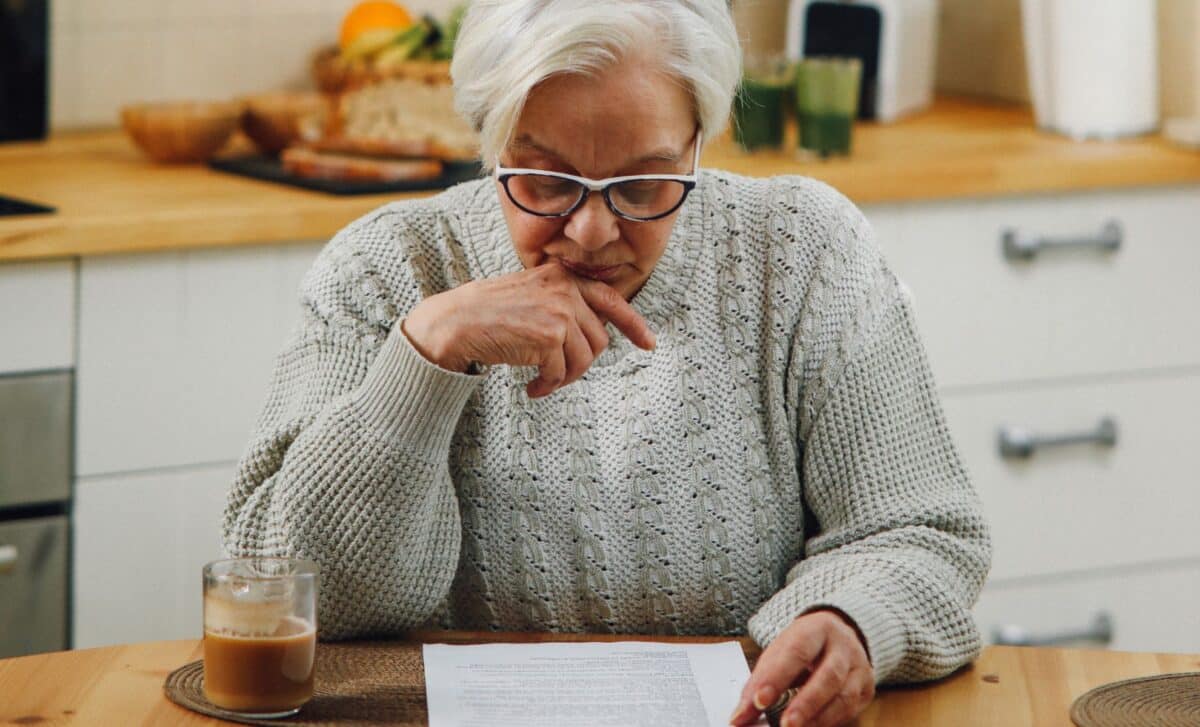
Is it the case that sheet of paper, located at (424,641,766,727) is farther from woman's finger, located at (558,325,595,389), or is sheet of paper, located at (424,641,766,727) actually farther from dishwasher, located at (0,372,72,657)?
dishwasher, located at (0,372,72,657)

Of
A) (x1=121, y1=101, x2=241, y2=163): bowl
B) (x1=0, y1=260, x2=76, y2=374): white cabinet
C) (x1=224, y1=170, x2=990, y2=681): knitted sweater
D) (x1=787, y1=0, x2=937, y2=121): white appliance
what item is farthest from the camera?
(x1=787, y1=0, x2=937, y2=121): white appliance

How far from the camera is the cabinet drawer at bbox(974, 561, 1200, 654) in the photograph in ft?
8.79

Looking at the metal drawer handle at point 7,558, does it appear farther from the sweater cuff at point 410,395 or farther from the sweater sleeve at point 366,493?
the sweater cuff at point 410,395

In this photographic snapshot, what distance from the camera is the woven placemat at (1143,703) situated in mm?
Result: 1201

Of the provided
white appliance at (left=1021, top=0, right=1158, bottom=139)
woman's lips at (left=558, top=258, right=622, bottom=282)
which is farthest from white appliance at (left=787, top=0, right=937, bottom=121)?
woman's lips at (left=558, top=258, right=622, bottom=282)

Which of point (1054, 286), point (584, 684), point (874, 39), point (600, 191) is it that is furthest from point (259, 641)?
point (874, 39)

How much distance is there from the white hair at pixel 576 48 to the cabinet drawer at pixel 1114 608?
4.83ft

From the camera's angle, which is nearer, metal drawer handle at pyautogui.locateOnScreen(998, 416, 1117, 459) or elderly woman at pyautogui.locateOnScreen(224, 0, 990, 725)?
elderly woman at pyautogui.locateOnScreen(224, 0, 990, 725)

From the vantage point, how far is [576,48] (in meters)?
1.31

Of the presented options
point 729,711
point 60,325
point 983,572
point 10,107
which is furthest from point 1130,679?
point 10,107

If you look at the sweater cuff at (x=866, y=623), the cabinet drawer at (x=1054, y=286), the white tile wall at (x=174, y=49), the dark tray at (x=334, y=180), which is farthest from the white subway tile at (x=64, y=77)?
the sweater cuff at (x=866, y=623)

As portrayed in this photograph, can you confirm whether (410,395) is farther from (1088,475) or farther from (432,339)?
(1088,475)

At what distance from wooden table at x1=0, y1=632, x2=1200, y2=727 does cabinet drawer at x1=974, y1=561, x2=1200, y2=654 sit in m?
1.34

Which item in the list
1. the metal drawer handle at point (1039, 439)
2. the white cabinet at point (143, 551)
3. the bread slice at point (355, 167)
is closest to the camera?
the white cabinet at point (143, 551)
